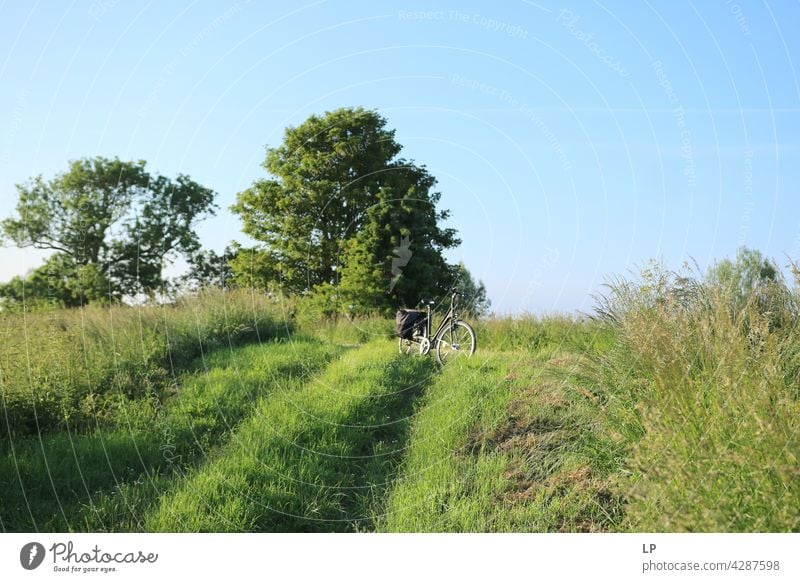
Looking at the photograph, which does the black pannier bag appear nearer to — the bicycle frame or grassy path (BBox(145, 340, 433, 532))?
the bicycle frame

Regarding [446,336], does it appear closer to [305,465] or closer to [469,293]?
[469,293]

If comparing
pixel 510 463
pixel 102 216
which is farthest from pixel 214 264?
pixel 510 463

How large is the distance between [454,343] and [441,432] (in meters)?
3.23

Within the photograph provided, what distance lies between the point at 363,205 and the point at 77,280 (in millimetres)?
4306

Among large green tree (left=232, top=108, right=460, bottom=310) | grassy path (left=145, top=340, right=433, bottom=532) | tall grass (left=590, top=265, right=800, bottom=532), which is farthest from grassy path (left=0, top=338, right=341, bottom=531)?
tall grass (left=590, top=265, right=800, bottom=532)

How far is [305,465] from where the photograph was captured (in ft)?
16.3

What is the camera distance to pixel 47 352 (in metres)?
7.10

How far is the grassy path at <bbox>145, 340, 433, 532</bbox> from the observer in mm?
4188
